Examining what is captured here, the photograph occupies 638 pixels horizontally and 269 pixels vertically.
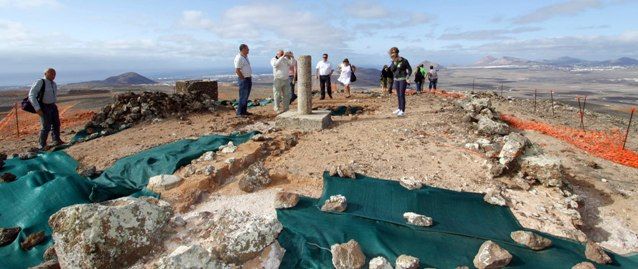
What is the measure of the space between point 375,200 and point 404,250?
1.16 meters

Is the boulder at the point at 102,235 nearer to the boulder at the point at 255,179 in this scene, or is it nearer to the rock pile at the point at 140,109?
the boulder at the point at 255,179

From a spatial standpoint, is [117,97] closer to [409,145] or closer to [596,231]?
[409,145]

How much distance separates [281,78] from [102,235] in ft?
23.0

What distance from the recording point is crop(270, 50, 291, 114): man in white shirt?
33.2 ft

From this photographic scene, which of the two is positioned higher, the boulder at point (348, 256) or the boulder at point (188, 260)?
the boulder at point (188, 260)

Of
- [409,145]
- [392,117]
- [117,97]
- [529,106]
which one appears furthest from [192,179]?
[529,106]

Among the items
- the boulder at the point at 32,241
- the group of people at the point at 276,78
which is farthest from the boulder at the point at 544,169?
the boulder at the point at 32,241

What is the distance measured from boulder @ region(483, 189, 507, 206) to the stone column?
16.6 feet

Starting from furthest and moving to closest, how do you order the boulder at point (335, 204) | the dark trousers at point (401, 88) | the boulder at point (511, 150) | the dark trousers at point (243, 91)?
1. the dark trousers at point (243, 91)
2. the dark trousers at point (401, 88)
3. the boulder at point (511, 150)
4. the boulder at point (335, 204)

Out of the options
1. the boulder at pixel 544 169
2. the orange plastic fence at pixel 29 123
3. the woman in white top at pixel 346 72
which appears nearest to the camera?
the boulder at pixel 544 169

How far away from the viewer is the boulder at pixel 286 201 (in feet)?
17.0

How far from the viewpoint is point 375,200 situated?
17.3 ft

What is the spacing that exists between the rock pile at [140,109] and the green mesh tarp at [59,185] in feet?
8.88

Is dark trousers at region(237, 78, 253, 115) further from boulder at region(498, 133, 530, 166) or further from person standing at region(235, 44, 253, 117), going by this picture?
boulder at region(498, 133, 530, 166)
